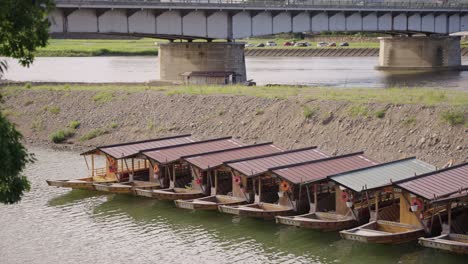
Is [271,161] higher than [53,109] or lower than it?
lower

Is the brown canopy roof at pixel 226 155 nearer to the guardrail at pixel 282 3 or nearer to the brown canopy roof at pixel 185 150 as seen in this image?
the brown canopy roof at pixel 185 150

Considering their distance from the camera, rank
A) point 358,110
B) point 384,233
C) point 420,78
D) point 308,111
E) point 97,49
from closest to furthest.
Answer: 1. point 384,233
2. point 358,110
3. point 308,111
4. point 420,78
5. point 97,49

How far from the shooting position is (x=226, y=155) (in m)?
39.2

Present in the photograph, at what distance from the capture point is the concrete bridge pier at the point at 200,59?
2965 inches

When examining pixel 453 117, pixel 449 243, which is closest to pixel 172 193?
pixel 449 243

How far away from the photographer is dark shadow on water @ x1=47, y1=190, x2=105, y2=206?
38531mm

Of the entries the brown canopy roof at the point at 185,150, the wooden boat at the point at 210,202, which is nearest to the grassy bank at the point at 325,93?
the brown canopy roof at the point at 185,150

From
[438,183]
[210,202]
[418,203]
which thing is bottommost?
[210,202]

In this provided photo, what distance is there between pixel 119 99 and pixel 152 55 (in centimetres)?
8195

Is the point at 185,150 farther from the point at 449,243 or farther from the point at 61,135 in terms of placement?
the point at 61,135

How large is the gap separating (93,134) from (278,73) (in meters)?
50.7

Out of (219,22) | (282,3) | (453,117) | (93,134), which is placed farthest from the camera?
(282,3)

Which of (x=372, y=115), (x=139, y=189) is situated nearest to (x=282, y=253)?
(x=139, y=189)

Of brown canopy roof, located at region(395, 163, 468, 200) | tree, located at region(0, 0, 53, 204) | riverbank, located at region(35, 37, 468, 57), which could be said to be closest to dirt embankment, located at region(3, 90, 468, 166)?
brown canopy roof, located at region(395, 163, 468, 200)
